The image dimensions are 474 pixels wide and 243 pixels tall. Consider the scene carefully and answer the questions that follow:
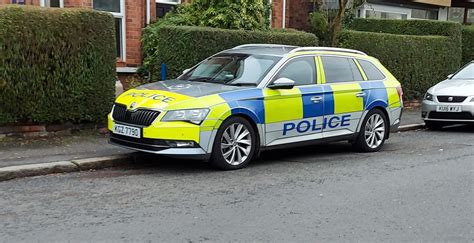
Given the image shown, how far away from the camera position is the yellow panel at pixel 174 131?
6.71m

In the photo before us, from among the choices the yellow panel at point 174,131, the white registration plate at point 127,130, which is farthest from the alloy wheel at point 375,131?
the white registration plate at point 127,130

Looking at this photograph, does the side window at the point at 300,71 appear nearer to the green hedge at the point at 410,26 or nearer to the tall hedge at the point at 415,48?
the tall hedge at the point at 415,48

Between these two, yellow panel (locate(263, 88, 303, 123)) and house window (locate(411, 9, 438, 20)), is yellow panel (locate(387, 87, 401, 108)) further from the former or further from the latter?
house window (locate(411, 9, 438, 20))

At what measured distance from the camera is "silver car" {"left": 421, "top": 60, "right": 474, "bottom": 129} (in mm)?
11391

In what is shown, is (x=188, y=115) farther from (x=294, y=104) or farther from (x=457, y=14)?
(x=457, y=14)

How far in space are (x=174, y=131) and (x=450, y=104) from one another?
706 cm

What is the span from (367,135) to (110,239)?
5.46 metres

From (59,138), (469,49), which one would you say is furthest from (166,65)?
(469,49)

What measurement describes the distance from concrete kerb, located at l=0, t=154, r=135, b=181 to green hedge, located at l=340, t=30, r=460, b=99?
7.88m

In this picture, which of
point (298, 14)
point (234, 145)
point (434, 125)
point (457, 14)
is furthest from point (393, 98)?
point (457, 14)

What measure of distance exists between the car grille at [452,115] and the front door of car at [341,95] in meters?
3.59

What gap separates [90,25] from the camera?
882cm

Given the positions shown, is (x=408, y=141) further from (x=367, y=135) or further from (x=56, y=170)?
(x=56, y=170)

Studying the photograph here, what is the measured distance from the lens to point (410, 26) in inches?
669
